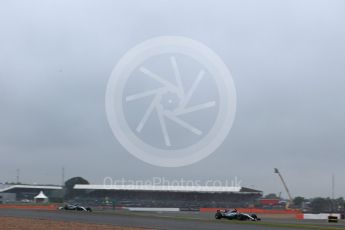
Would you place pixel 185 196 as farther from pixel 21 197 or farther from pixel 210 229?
pixel 210 229

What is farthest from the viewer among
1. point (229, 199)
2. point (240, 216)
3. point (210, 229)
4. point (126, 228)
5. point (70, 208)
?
point (229, 199)

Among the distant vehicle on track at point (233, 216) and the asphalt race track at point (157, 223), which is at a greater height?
the asphalt race track at point (157, 223)

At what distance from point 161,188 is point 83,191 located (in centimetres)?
3106

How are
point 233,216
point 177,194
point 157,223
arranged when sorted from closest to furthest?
point 157,223 → point 233,216 → point 177,194

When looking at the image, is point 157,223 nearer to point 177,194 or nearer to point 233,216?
point 233,216

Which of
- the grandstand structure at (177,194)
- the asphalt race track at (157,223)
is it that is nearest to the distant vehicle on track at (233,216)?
the asphalt race track at (157,223)

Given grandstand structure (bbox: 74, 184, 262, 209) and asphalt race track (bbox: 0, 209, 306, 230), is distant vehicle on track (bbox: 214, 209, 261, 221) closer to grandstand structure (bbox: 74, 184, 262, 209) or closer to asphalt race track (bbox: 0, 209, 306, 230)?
asphalt race track (bbox: 0, 209, 306, 230)

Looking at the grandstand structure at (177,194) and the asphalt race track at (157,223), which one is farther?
the grandstand structure at (177,194)

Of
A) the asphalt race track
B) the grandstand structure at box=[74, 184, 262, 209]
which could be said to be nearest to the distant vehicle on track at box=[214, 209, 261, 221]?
the asphalt race track

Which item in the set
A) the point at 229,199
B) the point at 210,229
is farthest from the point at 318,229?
the point at 229,199

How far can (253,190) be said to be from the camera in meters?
193

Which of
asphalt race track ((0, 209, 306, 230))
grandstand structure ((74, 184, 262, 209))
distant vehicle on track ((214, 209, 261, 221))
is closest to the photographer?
asphalt race track ((0, 209, 306, 230))

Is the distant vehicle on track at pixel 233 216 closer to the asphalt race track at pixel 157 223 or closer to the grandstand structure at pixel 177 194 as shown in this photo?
the asphalt race track at pixel 157 223

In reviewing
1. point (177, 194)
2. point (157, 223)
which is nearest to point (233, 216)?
point (157, 223)
